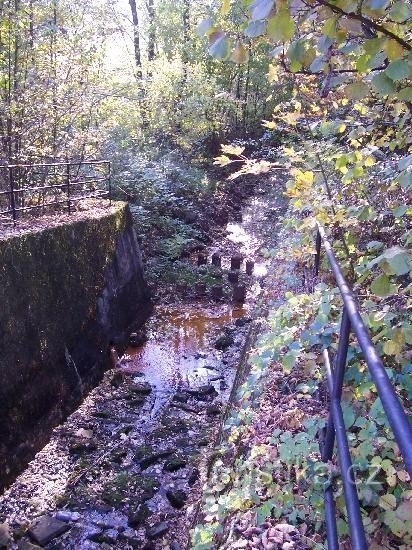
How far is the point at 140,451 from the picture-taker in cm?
596

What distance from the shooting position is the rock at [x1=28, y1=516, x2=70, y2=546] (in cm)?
448

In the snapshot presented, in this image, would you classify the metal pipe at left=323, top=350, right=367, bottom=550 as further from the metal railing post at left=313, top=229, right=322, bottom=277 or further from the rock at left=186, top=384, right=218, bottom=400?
the rock at left=186, top=384, right=218, bottom=400

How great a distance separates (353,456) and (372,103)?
9.27 ft

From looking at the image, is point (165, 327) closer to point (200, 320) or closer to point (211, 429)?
point (200, 320)

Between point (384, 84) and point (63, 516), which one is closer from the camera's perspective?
point (384, 84)

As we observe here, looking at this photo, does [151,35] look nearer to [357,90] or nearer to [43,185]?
[43,185]

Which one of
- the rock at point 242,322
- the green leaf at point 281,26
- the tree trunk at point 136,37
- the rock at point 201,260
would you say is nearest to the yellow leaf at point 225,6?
the green leaf at point 281,26

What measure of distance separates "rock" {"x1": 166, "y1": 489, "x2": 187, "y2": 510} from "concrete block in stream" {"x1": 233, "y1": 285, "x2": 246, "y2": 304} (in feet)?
20.8

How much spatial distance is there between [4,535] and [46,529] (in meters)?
0.38

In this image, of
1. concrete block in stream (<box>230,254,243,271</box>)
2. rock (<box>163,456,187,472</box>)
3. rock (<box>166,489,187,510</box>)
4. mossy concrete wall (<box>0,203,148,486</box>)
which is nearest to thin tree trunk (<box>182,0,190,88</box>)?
concrete block in stream (<box>230,254,243,271</box>)

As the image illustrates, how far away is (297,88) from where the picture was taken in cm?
416

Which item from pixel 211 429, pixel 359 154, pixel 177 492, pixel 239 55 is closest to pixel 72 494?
pixel 177 492

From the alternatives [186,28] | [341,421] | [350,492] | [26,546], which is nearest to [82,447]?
[26,546]

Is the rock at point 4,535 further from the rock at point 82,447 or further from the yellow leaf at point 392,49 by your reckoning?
the yellow leaf at point 392,49
